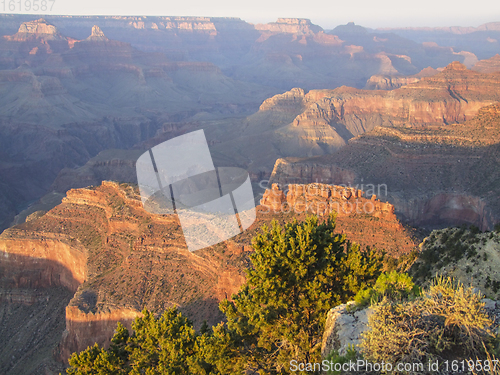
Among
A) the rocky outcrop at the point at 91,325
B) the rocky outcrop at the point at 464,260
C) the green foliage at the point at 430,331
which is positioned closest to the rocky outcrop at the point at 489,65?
the rocky outcrop at the point at 464,260

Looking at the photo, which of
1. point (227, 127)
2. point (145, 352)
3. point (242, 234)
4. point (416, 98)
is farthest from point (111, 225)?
point (227, 127)

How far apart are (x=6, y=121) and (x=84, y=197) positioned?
13460 cm

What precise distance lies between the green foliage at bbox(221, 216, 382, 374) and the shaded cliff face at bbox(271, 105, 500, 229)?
43595 mm

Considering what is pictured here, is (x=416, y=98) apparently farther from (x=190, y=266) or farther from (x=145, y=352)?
(x=145, y=352)

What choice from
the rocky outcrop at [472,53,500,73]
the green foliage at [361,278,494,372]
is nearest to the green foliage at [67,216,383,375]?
the green foliage at [361,278,494,372]

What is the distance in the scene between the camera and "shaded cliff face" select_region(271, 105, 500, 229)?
Answer: 217 ft

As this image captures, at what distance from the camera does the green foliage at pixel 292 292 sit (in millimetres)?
20625

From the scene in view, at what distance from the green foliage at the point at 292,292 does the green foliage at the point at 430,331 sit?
21.7 ft

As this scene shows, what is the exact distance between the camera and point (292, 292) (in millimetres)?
22094

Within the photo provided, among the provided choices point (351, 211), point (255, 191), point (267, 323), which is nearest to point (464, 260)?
point (267, 323)

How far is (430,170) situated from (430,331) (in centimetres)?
6443

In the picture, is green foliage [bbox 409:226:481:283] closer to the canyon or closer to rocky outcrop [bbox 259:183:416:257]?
rocky outcrop [bbox 259:183:416:257]

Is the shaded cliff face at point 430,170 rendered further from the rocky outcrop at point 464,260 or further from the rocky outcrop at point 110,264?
the rocky outcrop at point 464,260

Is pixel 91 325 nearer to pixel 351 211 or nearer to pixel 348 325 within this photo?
pixel 351 211
